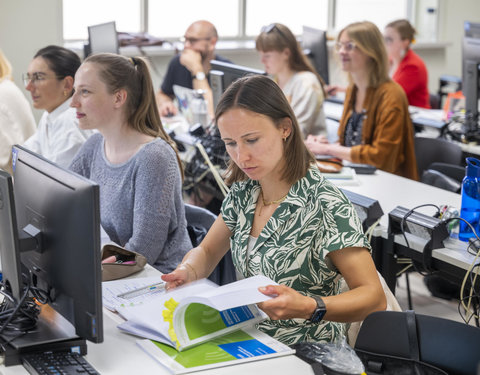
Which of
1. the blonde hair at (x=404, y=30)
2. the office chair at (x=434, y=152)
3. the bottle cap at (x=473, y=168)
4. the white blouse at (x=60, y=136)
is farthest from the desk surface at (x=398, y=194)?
the blonde hair at (x=404, y=30)

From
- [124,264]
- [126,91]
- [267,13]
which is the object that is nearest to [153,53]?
[267,13]

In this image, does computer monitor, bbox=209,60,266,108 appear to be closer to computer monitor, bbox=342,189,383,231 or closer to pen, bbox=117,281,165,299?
computer monitor, bbox=342,189,383,231

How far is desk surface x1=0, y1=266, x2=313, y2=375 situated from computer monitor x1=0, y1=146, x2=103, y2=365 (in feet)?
0.15

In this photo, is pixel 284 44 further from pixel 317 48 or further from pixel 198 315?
pixel 198 315

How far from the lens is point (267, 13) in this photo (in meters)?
6.97

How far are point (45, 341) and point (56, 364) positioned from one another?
80mm

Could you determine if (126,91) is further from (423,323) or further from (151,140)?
(423,323)

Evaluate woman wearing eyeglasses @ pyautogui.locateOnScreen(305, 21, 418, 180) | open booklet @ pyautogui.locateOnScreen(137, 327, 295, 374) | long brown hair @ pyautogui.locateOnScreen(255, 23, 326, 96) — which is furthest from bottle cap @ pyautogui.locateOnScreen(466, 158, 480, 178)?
long brown hair @ pyautogui.locateOnScreen(255, 23, 326, 96)

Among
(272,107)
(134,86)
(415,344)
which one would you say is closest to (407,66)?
(134,86)

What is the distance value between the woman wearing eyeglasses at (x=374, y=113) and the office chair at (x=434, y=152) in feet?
0.37

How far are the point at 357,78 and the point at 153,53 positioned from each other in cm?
280

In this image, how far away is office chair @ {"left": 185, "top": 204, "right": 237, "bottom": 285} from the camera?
242 cm

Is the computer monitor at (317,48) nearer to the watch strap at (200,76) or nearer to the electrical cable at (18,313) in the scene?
the watch strap at (200,76)

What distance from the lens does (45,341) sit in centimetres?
159
